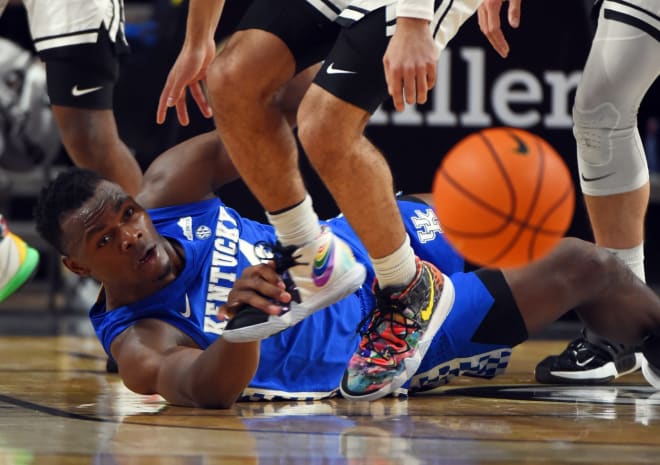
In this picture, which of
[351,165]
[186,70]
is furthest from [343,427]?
[186,70]

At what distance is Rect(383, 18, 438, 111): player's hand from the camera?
2.95 meters

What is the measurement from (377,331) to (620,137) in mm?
1201

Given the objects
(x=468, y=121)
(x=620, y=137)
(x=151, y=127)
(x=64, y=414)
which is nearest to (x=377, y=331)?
(x=64, y=414)

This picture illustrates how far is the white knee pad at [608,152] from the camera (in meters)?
3.99

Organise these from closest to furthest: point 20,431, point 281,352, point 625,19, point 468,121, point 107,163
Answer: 1. point 20,431
2. point 281,352
3. point 625,19
4. point 107,163
5. point 468,121

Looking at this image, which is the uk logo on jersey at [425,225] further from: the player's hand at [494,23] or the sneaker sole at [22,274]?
the sneaker sole at [22,274]

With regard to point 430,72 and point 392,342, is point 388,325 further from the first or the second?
point 430,72

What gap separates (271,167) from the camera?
3.27 meters

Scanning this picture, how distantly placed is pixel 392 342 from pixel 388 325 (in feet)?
0.17

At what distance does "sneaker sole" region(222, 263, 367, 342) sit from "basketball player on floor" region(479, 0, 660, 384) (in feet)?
3.27

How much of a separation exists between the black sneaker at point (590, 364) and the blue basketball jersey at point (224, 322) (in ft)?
2.08

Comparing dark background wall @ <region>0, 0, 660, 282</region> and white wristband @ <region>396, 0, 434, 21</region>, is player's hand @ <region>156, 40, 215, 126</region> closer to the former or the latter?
white wristband @ <region>396, 0, 434, 21</region>

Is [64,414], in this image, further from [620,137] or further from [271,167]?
[620,137]

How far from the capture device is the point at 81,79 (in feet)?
15.8
